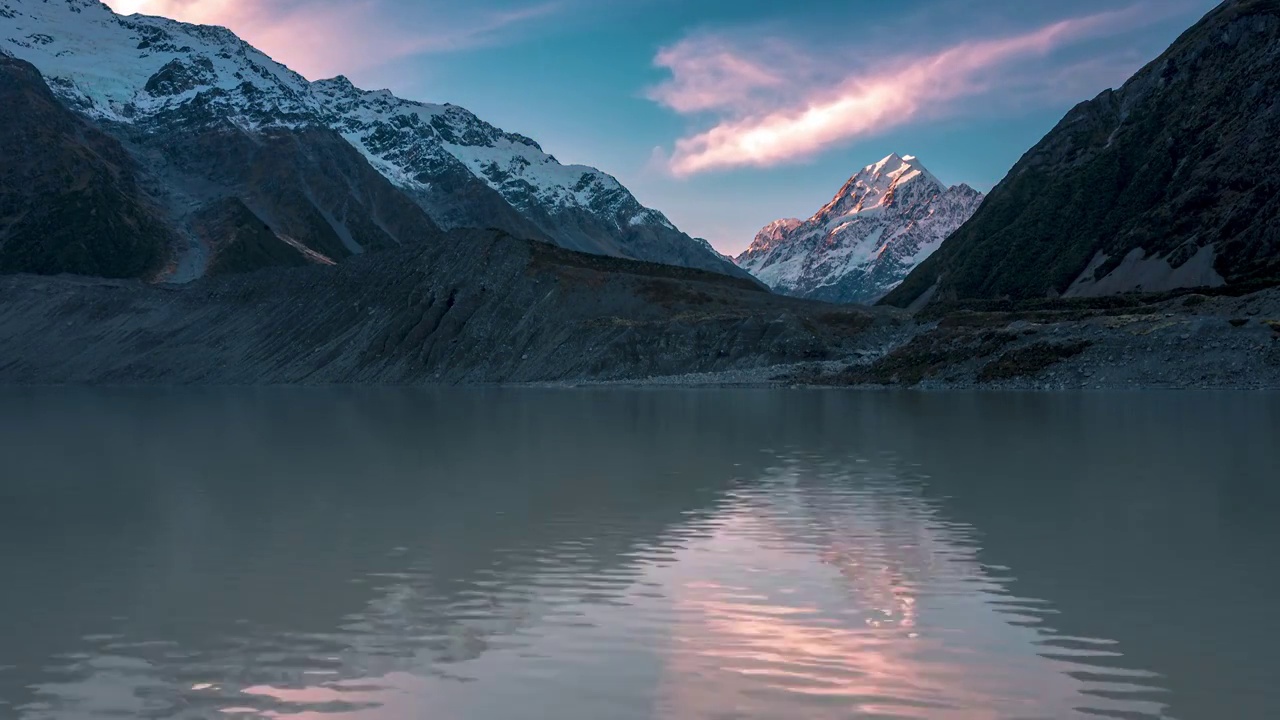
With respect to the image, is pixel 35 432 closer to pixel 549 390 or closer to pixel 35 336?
pixel 549 390

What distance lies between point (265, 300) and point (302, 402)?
295 feet

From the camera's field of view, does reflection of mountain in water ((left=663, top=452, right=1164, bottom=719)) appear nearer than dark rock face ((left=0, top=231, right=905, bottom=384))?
Yes

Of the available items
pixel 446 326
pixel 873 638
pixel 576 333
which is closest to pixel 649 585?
pixel 873 638

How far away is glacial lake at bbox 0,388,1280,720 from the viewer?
1219cm

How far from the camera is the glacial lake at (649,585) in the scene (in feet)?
40.0

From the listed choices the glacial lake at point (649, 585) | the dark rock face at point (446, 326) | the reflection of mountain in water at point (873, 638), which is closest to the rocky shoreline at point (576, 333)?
the dark rock face at point (446, 326)

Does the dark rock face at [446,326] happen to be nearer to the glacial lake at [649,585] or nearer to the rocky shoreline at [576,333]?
the rocky shoreline at [576,333]

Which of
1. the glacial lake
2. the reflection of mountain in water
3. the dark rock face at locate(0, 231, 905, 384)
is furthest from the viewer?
the dark rock face at locate(0, 231, 905, 384)

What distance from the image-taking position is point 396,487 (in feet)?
104

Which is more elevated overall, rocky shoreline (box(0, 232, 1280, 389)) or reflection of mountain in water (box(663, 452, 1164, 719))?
rocky shoreline (box(0, 232, 1280, 389))

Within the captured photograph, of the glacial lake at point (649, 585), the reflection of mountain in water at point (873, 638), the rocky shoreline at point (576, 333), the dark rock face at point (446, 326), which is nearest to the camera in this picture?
the reflection of mountain in water at point (873, 638)

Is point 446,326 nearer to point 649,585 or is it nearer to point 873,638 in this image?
point 649,585

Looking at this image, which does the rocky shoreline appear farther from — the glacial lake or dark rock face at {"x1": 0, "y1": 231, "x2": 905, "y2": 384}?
the glacial lake

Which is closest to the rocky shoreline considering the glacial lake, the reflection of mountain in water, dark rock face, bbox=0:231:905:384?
dark rock face, bbox=0:231:905:384
